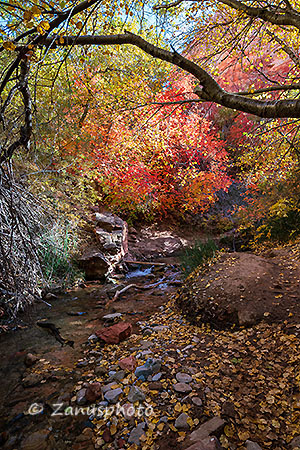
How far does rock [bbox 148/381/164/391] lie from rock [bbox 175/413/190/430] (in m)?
0.32

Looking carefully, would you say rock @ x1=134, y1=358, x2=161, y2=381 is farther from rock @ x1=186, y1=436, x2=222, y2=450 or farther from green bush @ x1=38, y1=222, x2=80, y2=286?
green bush @ x1=38, y1=222, x2=80, y2=286

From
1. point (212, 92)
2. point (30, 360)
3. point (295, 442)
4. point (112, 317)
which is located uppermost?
point (212, 92)

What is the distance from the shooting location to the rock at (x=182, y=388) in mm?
1847

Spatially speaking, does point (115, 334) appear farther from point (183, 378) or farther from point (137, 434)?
point (137, 434)

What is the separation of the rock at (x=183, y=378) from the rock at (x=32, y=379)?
53.2 inches

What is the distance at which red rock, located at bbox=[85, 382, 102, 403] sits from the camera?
1.92 m

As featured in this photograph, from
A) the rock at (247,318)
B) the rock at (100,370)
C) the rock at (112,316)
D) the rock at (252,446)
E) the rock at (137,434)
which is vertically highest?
the rock at (100,370)

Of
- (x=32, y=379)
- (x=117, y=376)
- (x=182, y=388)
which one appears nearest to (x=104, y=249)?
(x=32, y=379)

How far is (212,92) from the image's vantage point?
1789 millimetres

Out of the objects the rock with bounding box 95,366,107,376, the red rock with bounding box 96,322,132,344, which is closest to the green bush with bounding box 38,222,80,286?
the red rock with bounding box 96,322,132,344

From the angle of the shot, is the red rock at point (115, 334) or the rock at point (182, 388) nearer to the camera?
the rock at point (182, 388)

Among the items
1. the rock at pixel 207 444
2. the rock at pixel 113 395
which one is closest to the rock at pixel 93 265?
the rock at pixel 113 395

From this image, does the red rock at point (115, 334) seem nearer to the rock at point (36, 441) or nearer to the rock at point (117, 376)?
the rock at point (117, 376)

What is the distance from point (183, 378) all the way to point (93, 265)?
4359mm
